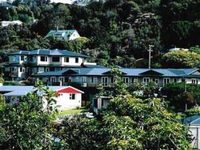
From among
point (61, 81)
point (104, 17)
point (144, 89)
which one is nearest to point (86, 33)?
point (104, 17)

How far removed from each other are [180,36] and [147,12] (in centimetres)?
903

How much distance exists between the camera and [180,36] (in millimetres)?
53938

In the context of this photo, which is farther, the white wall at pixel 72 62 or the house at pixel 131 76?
the white wall at pixel 72 62

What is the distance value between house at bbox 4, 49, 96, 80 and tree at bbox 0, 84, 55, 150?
33616 mm

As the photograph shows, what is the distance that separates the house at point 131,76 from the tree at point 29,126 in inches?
918

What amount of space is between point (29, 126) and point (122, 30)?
145 feet

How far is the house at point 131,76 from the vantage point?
127 feet

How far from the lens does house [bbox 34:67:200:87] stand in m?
38.6

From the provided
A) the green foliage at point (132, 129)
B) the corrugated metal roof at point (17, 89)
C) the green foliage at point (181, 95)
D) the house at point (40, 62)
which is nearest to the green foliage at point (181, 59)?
the house at point (40, 62)

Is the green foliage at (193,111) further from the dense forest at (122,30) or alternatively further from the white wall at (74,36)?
the white wall at (74,36)

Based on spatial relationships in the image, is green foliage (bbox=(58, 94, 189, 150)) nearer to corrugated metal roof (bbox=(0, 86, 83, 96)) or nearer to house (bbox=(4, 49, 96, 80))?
corrugated metal roof (bbox=(0, 86, 83, 96))

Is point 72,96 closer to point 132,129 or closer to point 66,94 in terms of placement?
point 66,94

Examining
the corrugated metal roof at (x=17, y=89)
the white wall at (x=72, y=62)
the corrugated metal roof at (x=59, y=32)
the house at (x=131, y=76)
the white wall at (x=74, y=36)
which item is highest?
the corrugated metal roof at (x=59, y=32)

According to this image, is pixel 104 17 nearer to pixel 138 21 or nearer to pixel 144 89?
pixel 138 21
